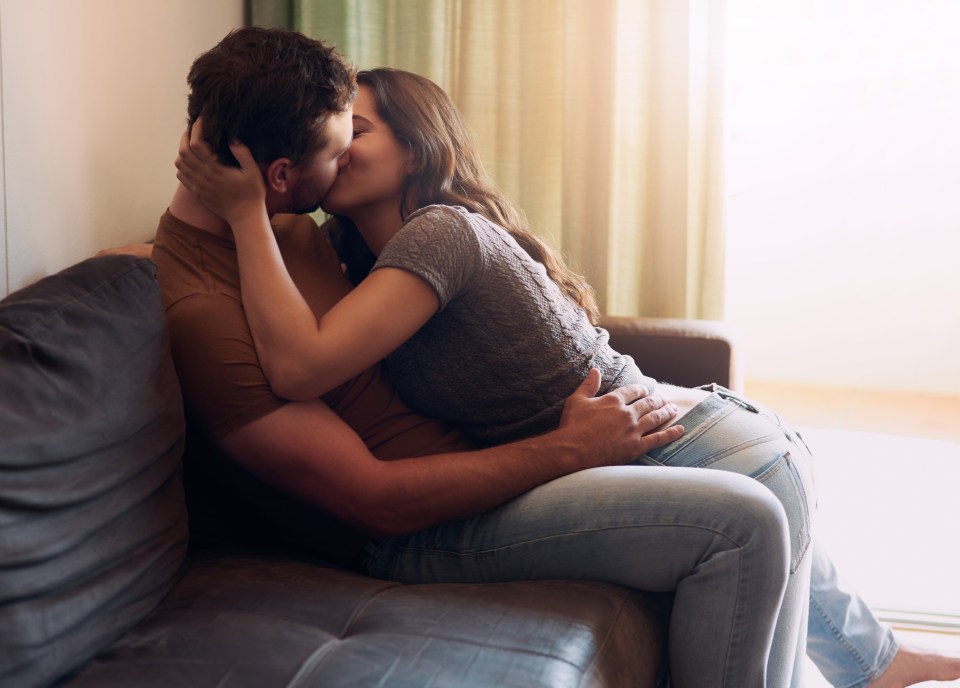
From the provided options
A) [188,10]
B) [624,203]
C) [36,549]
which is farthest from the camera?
[624,203]

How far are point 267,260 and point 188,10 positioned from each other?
1183mm

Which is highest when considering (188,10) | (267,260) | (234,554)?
(188,10)

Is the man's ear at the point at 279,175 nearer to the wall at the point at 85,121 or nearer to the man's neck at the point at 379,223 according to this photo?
the man's neck at the point at 379,223

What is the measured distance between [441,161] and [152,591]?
84 centimetres

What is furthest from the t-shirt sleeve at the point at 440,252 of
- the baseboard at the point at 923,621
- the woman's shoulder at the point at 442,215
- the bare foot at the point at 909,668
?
the baseboard at the point at 923,621

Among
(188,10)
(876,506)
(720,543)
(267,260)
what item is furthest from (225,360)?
(876,506)

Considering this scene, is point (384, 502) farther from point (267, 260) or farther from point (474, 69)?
point (474, 69)

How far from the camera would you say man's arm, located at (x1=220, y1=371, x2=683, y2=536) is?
1.31 metres

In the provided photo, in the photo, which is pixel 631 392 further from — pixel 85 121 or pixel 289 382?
pixel 85 121

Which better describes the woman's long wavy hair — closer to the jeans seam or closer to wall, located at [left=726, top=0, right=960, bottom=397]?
the jeans seam

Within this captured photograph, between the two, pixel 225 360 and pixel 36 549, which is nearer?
pixel 36 549

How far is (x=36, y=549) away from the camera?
1014 millimetres

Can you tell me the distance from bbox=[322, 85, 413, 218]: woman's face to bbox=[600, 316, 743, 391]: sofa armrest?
75 centimetres

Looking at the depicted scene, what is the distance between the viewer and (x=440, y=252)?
138 cm
